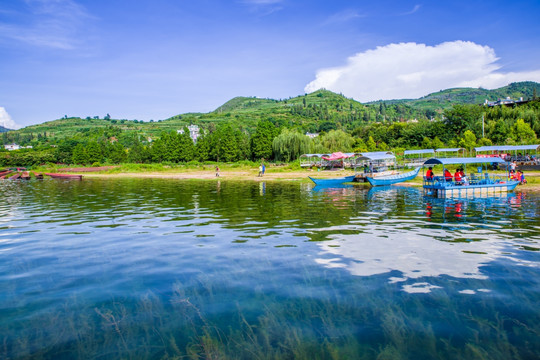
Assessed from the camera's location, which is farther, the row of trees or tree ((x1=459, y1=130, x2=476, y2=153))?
the row of trees

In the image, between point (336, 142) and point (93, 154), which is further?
point (93, 154)

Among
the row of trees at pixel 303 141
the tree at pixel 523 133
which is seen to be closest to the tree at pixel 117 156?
the row of trees at pixel 303 141

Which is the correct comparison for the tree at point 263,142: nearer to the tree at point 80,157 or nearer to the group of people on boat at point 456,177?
the tree at point 80,157

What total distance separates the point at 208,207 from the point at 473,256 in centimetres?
1653

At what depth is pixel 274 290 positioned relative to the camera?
879 cm

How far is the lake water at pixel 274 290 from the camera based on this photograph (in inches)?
250

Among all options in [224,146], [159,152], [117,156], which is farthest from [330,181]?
[117,156]

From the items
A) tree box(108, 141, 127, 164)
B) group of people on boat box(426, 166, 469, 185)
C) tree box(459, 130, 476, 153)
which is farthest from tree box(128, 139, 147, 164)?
group of people on boat box(426, 166, 469, 185)

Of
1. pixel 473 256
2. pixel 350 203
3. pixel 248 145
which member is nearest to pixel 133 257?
pixel 473 256

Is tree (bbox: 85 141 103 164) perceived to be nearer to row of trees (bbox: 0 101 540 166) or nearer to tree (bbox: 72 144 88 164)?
row of trees (bbox: 0 101 540 166)

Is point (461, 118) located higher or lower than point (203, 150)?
higher

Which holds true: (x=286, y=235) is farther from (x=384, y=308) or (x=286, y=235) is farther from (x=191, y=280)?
(x=384, y=308)

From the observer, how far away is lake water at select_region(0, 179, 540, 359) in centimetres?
636

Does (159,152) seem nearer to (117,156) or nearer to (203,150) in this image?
(203,150)
